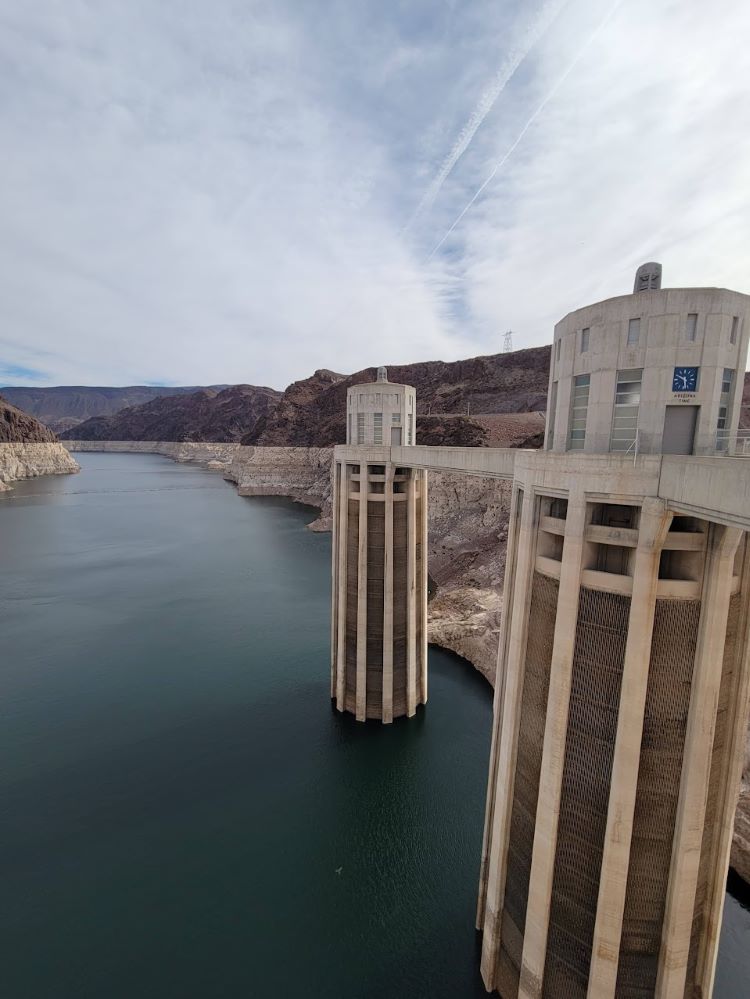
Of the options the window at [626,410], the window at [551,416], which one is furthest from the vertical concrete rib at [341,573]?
the window at [626,410]

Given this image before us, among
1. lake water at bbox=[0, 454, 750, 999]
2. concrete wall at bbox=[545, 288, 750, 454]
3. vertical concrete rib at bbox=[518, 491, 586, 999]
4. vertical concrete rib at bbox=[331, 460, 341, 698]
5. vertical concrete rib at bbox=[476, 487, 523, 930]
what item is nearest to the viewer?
concrete wall at bbox=[545, 288, 750, 454]

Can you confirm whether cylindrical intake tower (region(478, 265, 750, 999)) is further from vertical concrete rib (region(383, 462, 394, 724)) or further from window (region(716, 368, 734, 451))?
vertical concrete rib (region(383, 462, 394, 724))

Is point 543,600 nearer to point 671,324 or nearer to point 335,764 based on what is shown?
point 671,324

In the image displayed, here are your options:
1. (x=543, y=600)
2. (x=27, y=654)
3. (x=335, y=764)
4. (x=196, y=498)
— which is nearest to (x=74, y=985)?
(x=335, y=764)

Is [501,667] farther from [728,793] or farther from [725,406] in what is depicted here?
[725,406]

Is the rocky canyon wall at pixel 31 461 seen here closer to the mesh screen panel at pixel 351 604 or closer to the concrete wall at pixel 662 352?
the mesh screen panel at pixel 351 604

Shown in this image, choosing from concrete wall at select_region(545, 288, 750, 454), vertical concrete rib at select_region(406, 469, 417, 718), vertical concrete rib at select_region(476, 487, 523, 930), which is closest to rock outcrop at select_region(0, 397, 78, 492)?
vertical concrete rib at select_region(406, 469, 417, 718)
